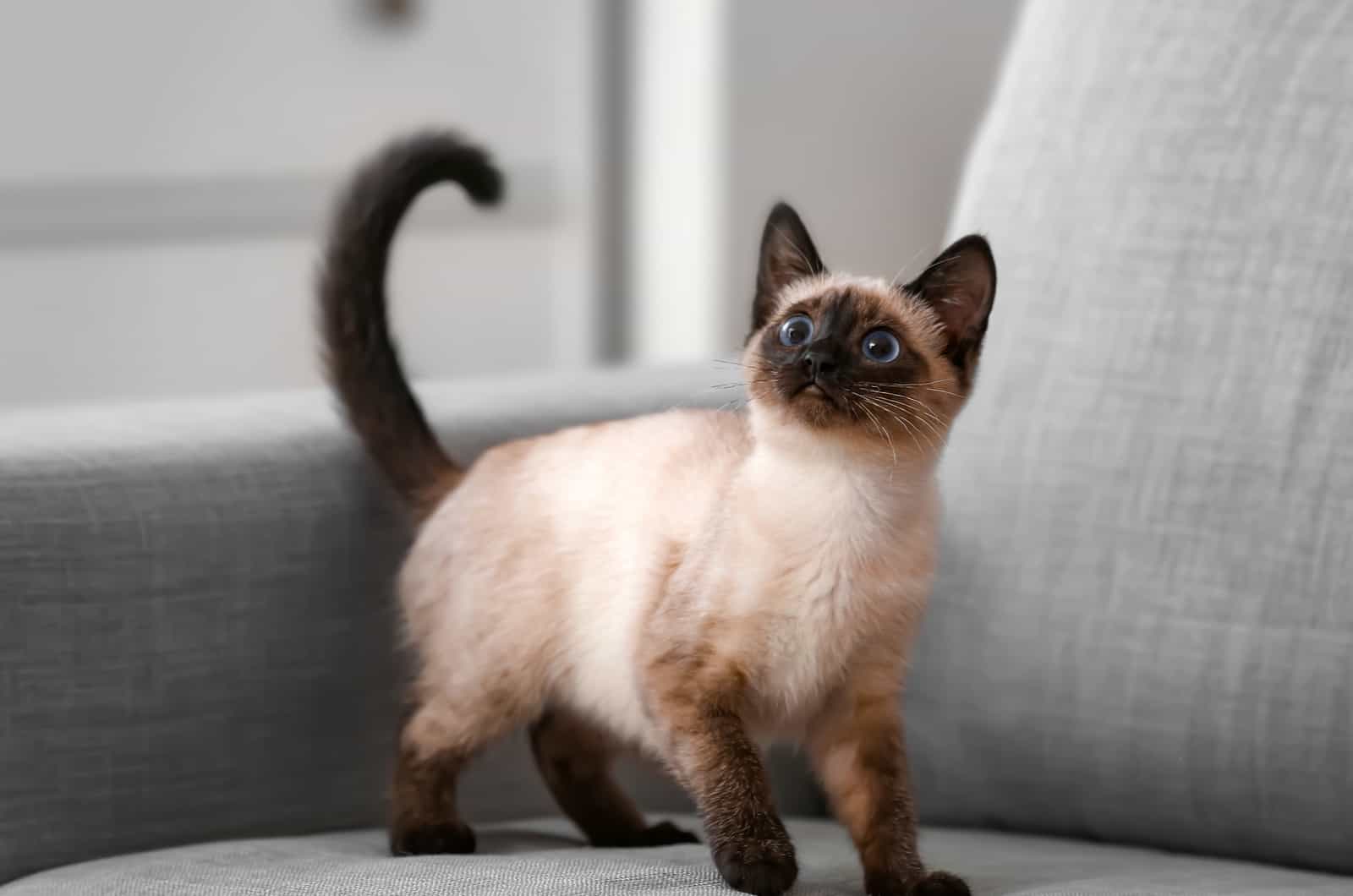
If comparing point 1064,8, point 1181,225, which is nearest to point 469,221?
point 1064,8

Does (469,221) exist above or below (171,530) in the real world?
above

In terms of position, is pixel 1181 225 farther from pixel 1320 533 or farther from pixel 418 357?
pixel 418 357

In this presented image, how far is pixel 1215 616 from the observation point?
116cm

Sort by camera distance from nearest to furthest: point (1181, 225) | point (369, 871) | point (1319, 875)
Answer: point (369, 871) < point (1319, 875) < point (1181, 225)

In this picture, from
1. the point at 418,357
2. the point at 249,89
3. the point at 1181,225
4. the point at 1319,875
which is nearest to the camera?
the point at 1319,875

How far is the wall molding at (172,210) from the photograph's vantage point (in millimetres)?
2277

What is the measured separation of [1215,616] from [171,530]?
748 millimetres

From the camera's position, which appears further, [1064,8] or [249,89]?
[249,89]

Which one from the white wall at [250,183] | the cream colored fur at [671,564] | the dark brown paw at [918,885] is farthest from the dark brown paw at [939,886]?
the white wall at [250,183]

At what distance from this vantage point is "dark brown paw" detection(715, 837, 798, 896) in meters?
0.92

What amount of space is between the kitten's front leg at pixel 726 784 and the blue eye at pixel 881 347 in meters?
0.23

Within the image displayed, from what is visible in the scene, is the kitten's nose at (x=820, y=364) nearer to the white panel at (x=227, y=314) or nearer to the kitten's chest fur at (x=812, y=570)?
the kitten's chest fur at (x=812, y=570)

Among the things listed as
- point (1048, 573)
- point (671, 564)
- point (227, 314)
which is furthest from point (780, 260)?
point (227, 314)

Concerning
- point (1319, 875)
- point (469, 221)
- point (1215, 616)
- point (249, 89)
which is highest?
point (249, 89)
